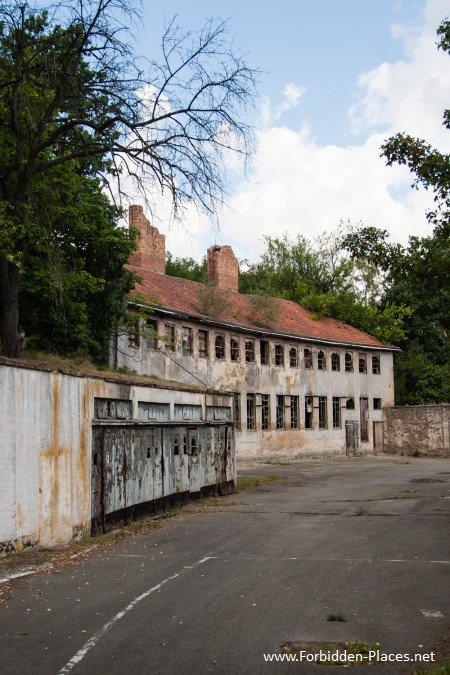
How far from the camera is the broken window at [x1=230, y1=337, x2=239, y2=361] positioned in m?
41.4

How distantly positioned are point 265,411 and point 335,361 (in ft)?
25.7

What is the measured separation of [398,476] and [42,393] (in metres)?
20.4

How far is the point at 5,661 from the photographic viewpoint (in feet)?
23.3

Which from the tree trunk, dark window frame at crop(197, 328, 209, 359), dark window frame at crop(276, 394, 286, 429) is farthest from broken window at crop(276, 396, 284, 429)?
the tree trunk

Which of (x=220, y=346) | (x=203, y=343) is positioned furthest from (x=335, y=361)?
(x=203, y=343)

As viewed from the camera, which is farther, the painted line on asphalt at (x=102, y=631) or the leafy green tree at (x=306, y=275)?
the leafy green tree at (x=306, y=275)

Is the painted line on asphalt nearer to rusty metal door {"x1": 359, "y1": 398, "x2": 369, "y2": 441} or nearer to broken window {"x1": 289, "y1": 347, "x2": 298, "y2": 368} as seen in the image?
broken window {"x1": 289, "y1": 347, "x2": 298, "y2": 368}

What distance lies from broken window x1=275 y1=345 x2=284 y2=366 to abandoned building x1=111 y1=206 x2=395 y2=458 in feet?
0.19

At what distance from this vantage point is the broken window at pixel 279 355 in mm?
44719

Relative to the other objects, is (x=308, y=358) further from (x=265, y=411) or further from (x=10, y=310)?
(x=10, y=310)

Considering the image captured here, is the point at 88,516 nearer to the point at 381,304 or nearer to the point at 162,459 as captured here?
the point at 162,459

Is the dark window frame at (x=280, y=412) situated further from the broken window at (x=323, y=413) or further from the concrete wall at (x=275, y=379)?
the broken window at (x=323, y=413)

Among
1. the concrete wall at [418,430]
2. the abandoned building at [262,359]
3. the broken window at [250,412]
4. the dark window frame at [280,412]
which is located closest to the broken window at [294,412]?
the abandoned building at [262,359]

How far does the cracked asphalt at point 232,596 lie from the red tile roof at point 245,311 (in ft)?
63.3
